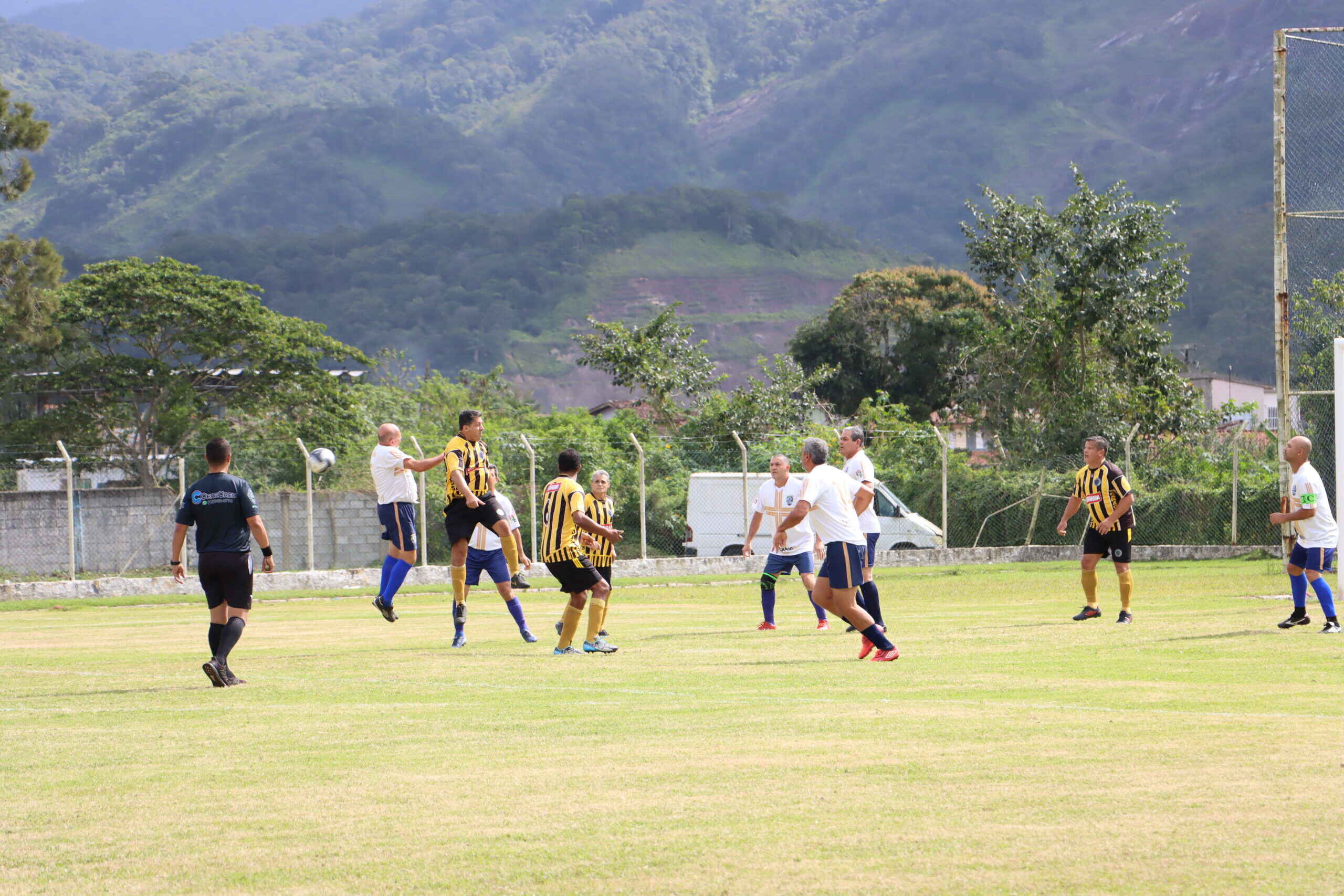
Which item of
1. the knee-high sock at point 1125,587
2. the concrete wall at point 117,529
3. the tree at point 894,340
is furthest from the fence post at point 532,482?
the tree at point 894,340

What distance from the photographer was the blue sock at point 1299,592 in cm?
1392

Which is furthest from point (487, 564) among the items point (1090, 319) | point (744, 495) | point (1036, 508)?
point (1090, 319)

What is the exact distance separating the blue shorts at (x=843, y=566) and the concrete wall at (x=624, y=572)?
12979mm

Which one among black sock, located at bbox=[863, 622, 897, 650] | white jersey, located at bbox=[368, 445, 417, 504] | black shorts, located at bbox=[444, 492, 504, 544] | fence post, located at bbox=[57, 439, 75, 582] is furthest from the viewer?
fence post, located at bbox=[57, 439, 75, 582]

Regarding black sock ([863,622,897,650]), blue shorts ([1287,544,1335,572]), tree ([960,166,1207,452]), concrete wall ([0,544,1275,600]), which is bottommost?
concrete wall ([0,544,1275,600])

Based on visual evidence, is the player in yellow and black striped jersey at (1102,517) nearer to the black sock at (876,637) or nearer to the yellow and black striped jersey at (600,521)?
the black sock at (876,637)

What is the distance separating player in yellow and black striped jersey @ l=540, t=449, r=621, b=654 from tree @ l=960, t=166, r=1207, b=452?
2398cm

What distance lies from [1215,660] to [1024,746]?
456cm

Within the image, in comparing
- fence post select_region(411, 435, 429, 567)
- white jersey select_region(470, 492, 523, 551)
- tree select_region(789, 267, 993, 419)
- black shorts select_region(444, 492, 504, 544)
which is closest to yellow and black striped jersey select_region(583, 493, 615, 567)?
black shorts select_region(444, 492, 504, 544)

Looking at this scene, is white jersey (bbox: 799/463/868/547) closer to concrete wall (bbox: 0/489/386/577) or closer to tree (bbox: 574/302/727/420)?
concrete wall (bbox: 0/489/386/577)

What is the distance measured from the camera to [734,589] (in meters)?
24.4

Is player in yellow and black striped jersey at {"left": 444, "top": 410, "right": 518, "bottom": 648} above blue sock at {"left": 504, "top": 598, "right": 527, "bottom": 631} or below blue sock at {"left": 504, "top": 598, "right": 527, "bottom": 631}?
above

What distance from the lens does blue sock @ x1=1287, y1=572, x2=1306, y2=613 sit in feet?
45.7

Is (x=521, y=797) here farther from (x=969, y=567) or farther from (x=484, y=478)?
(x=969, y=567)
